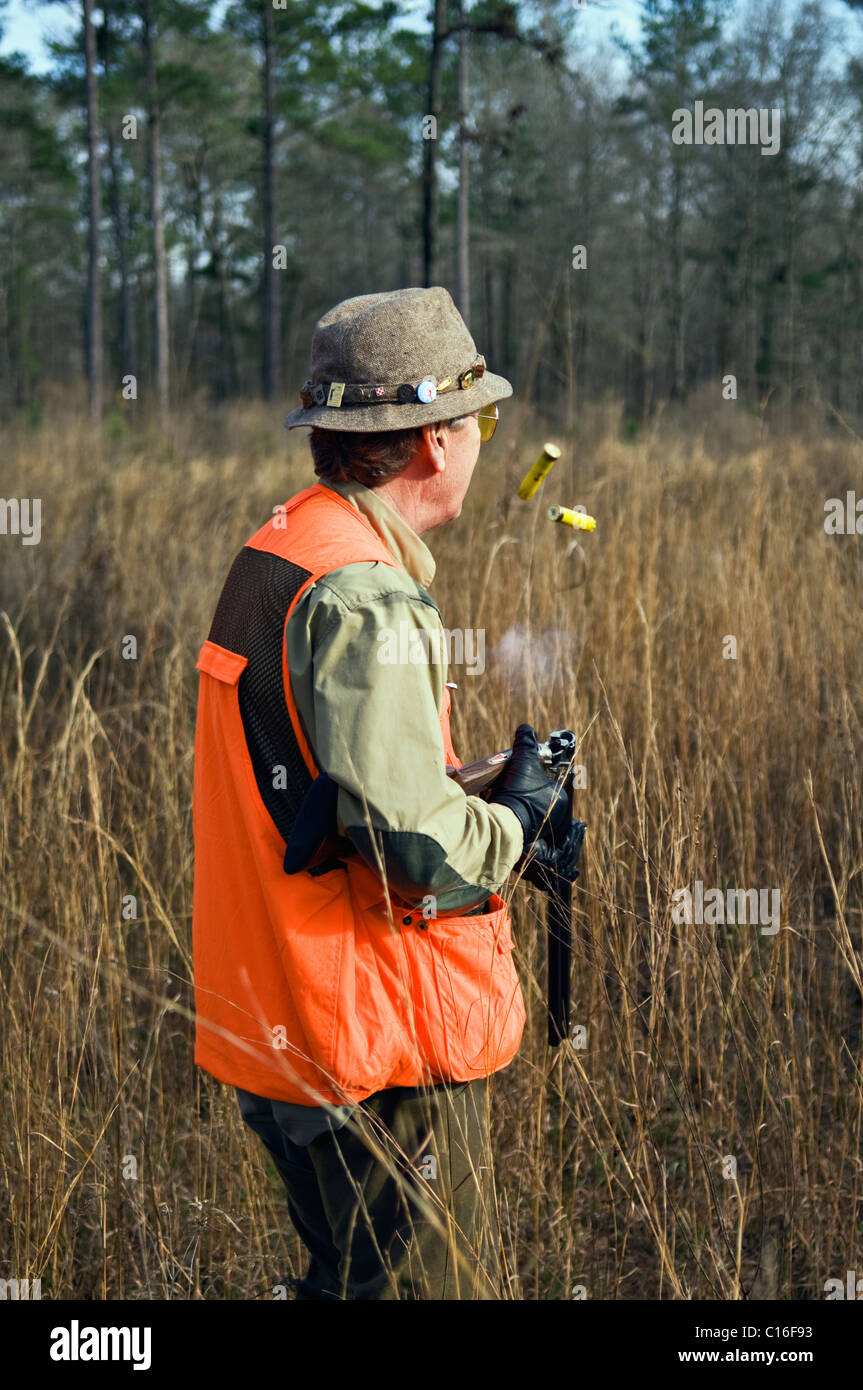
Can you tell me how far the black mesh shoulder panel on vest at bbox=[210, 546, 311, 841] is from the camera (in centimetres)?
135

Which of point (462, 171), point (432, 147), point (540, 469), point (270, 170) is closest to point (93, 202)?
point (270, 170)

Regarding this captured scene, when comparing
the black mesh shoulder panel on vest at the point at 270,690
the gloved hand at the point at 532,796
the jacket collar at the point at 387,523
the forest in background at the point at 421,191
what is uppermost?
the forest in background at the point at 421,191

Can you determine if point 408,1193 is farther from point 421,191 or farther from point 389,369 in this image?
point 421,191

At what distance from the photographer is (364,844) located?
1.28 m

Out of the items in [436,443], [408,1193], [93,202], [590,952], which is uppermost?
[93,202]

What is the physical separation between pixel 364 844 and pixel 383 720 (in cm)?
15

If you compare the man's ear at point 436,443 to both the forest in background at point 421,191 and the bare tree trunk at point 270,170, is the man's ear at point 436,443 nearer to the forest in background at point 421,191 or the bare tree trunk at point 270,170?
the forest in background at point 421,191

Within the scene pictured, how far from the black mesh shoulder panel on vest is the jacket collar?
16 centimetres

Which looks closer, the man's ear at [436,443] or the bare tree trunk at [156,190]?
the man's ear at [436,443]

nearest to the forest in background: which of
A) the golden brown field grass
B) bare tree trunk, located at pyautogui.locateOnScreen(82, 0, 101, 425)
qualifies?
bare tree trunk, located at pyautogui.locateOnScreen(82, 0, 101, 425)

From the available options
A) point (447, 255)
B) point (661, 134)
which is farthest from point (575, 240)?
point (447, 255)

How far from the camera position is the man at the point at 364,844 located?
128 centimetres

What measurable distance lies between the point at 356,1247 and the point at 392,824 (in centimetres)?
65

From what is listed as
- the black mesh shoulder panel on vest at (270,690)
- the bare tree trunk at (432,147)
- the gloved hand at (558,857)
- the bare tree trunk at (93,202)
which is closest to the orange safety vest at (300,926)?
the black mesh shoulder panel on vest at (270,690)
